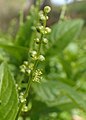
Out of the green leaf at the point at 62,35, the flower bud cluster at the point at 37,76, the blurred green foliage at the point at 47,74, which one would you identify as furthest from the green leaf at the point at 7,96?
the green leaf at the point at 62,35

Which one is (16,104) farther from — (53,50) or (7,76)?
(53,50)

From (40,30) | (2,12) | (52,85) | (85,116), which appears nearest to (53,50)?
(52,85)

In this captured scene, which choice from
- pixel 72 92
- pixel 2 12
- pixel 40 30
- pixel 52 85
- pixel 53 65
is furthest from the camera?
pixel 2 12

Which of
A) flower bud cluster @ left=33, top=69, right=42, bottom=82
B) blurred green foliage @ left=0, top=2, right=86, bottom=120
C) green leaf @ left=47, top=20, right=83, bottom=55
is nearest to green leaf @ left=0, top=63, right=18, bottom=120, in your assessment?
flower bud cluster @ left=33, top=69, right=42, bottom=82

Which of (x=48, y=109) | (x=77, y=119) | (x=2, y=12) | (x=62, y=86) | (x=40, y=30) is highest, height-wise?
(x=40, y=30)

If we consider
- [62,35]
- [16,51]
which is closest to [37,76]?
[16,51]

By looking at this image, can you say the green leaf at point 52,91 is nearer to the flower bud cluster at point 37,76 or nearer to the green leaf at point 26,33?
the green leaf at point 26,33
